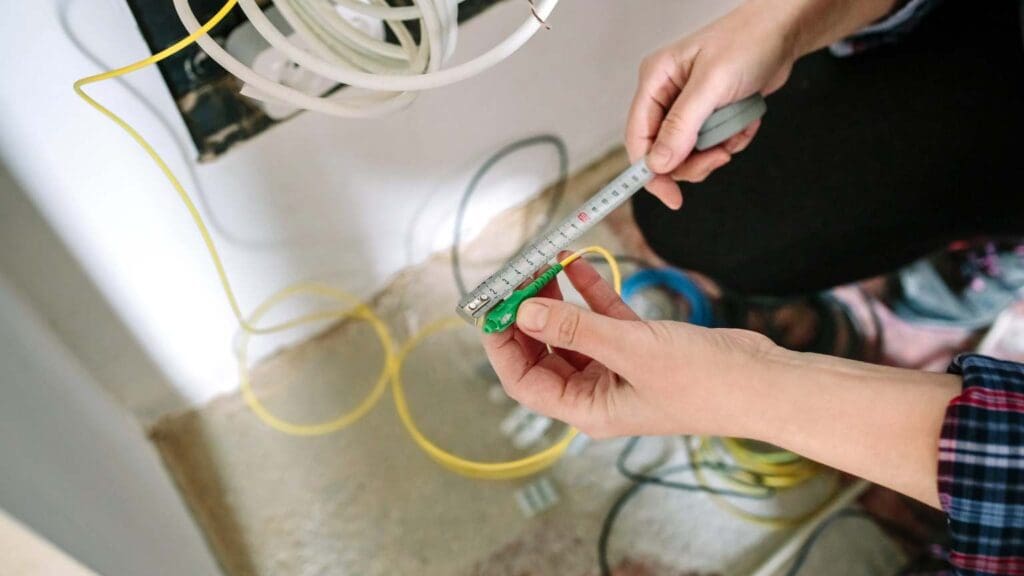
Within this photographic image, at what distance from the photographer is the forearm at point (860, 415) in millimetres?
534

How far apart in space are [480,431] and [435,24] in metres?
0.67

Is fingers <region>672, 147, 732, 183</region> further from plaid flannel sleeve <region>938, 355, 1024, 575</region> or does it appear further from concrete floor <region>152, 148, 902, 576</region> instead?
concrete floor <region>152, 148, 902, 576</region>

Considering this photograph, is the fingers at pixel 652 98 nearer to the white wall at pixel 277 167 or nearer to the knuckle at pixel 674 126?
the knuckle at pixel 674 126

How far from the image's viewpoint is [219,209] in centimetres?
79

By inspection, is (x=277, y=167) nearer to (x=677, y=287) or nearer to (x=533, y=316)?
(x=533, y=316)

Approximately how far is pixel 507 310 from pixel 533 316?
4 cm

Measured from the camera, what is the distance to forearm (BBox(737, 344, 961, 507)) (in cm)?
53

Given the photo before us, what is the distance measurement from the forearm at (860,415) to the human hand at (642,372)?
2 cm

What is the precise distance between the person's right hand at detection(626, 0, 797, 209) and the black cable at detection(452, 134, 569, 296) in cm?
36

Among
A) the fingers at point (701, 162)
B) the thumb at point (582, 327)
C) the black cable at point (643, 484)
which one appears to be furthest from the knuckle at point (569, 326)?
the black cable at point (643, 484)

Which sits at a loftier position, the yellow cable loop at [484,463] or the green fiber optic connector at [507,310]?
the green fiber optic connector at [507,310]

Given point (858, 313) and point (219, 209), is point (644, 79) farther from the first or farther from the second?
point (858, 313)

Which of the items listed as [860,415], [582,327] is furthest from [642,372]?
[860,415]

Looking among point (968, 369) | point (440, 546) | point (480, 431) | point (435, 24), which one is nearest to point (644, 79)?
point (435, 24)
